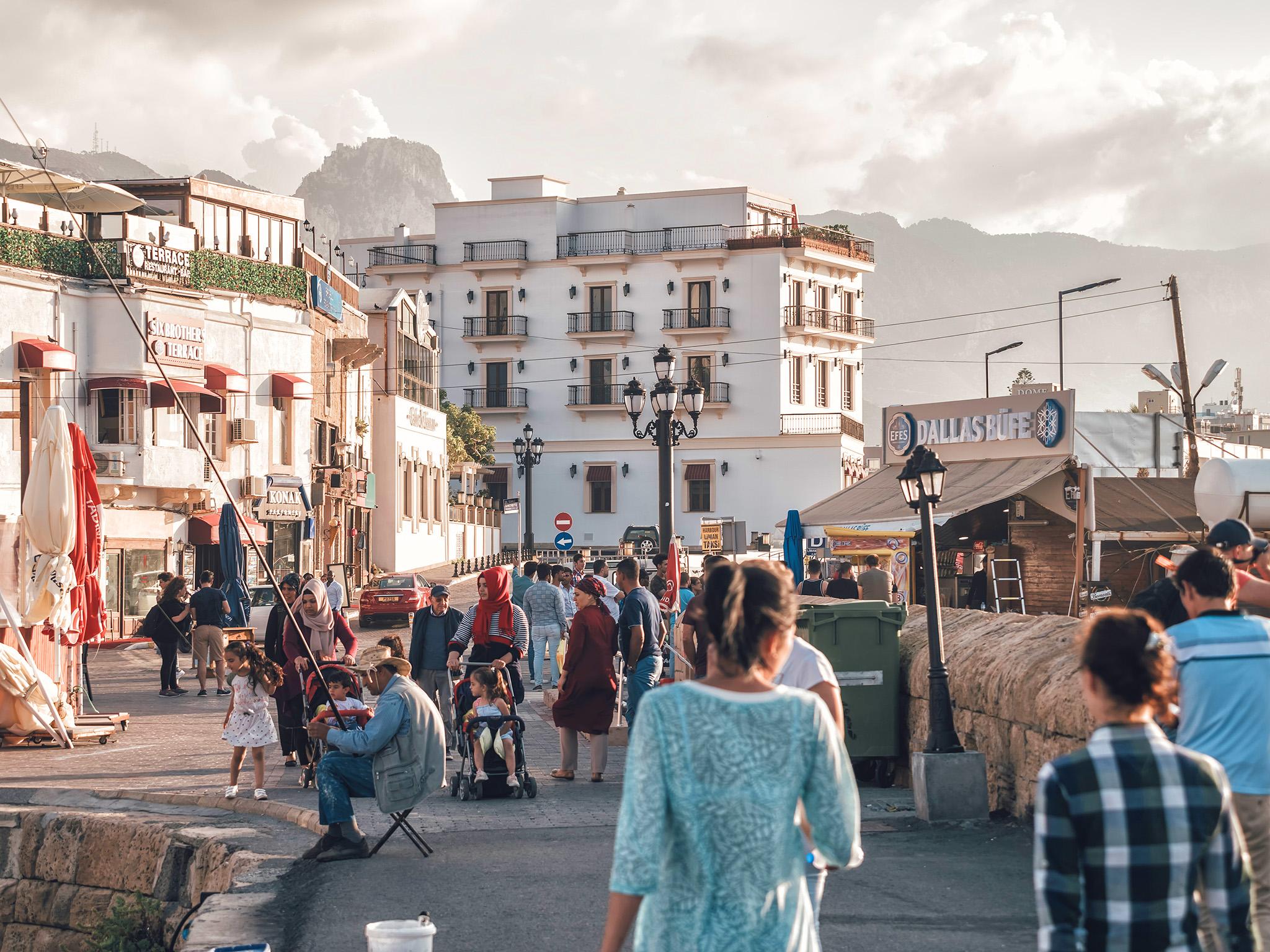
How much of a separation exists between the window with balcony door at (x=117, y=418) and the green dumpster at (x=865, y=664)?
26.3m

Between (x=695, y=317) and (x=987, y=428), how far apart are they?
44.4 meters

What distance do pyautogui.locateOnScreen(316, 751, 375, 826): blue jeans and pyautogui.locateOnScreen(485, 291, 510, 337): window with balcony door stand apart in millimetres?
60399

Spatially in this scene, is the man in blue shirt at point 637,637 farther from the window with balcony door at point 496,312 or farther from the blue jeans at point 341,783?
the window with balcony door at point 496,312

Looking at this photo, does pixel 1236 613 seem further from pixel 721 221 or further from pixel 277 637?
pixel 721 221

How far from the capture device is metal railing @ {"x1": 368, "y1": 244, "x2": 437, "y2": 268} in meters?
70.2

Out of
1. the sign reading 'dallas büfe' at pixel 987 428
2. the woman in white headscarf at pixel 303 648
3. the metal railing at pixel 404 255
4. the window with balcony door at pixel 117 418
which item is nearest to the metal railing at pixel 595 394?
the metal railing at pixel 404 255

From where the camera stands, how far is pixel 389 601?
33.1 metres

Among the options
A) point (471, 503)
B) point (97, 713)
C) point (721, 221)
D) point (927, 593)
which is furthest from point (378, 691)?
point (721, 221)

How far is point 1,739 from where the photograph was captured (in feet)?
47.8

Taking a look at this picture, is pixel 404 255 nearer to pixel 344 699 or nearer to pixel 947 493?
pixel 947 493

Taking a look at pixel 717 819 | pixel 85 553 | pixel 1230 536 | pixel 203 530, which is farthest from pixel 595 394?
pixel 717 819

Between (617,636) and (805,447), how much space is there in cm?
5234

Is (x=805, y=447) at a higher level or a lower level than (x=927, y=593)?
higher

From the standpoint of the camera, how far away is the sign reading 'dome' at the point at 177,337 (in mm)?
34781
